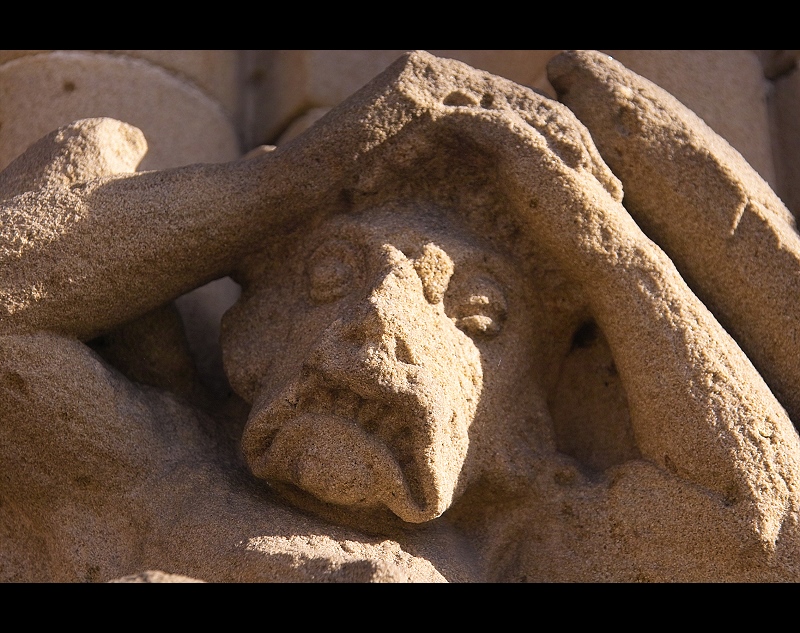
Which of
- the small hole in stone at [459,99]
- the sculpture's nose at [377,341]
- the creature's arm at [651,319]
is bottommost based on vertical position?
the sculpture's nose at [377,341]

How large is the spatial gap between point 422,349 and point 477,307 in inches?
6.4

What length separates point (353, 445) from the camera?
1.47 m

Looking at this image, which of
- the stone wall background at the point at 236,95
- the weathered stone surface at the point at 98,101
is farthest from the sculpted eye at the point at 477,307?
the weathered stone surface at the point at 98,101

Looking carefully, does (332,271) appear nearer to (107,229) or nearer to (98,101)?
(107,229)

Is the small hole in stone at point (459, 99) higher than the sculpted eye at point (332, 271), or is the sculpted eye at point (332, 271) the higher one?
the small hole in stone at point (459, 99)

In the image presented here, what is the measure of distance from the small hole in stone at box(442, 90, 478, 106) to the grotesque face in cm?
19

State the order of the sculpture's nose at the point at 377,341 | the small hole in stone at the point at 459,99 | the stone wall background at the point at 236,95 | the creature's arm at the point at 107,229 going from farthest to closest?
the stone wall background at the point at 236,95, the small hole in stone at the point at 459,99, the creature's arm at the point at 107,229, the sculpture's nose at the point at 377,341

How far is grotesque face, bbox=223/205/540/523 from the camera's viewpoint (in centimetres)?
146

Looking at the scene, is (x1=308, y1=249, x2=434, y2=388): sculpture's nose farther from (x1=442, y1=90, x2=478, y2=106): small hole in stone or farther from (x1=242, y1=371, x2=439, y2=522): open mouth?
(x1=442, y1=90, x2=478, y2=106): small hole in stone

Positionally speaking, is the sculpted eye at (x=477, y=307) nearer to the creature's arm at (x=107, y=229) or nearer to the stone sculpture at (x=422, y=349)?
the stone sculpture at (x=422, y=349)

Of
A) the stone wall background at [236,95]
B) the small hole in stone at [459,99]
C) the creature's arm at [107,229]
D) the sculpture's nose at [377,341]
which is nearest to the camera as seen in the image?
the sculpture's nose at [377,341]

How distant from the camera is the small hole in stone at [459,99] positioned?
1.71 metres

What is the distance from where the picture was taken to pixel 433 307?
1572 mm

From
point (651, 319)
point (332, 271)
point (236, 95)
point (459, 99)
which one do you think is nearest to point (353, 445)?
point (332, 271)
